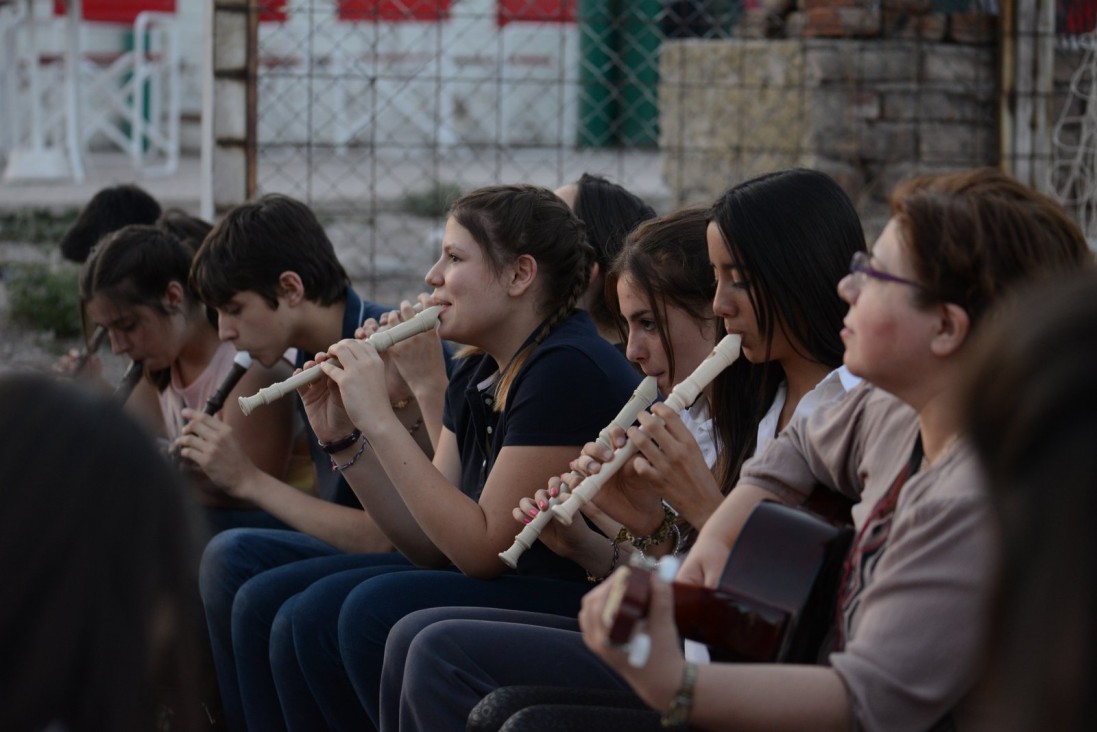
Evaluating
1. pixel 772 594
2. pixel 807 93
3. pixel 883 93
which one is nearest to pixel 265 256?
pixel 772 594

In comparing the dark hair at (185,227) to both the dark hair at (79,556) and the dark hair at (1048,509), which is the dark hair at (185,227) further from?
the dark hair at (1048,509)

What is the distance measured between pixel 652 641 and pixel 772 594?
0.30 m

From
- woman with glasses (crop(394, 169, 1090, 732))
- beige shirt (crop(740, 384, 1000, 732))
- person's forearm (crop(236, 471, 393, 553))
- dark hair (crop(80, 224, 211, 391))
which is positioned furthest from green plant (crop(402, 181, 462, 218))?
beige shirt (crop(740, 384, 1000, 732))

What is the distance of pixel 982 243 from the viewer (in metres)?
1.68

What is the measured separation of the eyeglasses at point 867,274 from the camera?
5.61 feet

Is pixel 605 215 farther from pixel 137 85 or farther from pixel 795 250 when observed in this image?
pixel 137 85

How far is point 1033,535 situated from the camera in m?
1.04

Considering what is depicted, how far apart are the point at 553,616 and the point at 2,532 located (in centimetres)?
136

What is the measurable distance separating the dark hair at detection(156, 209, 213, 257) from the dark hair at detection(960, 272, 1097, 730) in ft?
9.93

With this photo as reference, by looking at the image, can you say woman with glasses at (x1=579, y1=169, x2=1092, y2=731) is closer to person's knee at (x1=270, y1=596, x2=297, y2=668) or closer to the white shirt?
the white shirt

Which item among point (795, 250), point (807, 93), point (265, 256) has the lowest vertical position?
point (265, 256)

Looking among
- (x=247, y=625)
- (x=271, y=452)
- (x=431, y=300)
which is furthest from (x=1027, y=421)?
(x=271, y=452)

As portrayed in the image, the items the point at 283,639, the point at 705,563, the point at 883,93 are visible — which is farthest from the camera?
the point at 883,93

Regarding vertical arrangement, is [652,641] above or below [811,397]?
below
